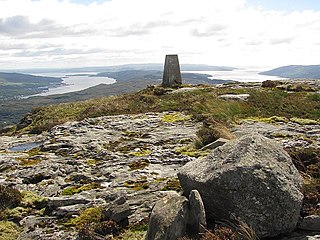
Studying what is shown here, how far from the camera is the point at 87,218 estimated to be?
34.0 feet

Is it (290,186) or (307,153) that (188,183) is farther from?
(307,153)

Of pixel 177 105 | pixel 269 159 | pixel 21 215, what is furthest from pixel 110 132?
pixel 269 159

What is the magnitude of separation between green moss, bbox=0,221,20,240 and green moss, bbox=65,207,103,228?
1450 mm

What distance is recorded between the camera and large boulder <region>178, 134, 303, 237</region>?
8148mm

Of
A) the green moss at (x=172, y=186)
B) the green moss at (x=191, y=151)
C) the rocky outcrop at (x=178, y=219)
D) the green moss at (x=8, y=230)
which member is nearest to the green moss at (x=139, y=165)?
the green moss at (x=191, y=151)

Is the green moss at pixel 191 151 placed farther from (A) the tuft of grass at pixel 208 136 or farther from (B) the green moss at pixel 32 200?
(B) the green moss at pixel 32 200

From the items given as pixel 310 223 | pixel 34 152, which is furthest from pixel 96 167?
pixel 310 223

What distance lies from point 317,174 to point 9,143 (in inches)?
764

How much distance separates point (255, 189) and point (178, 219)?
1.90 meters

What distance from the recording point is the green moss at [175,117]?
→ 2475 centimetres

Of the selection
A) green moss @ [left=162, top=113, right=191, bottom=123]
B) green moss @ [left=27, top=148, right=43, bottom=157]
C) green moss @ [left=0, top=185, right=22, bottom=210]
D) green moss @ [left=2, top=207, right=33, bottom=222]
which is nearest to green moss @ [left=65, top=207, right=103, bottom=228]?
green moss @ [left=2, top=207, right=33, bottom=222]

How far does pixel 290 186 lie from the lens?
8367 millimetres

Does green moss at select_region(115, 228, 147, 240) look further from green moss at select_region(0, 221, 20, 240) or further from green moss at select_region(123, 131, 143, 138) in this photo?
green moss at select_region(123, 131, 143, 138)

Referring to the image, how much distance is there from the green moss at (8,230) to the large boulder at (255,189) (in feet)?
17.8
